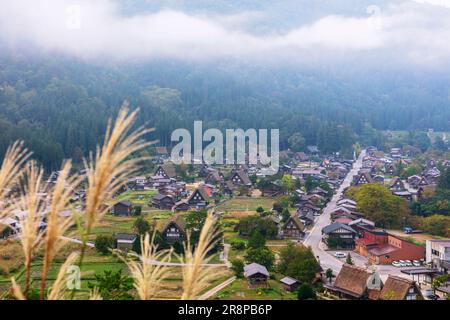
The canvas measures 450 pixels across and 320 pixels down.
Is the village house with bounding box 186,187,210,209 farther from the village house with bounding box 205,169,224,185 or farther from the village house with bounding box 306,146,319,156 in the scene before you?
the village house with bounding box 306,146,319,156

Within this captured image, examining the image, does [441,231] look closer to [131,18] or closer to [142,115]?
[142,115]

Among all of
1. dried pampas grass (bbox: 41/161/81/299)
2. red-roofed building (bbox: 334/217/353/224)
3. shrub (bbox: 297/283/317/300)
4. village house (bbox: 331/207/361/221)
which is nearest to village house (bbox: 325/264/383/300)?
shrub (bbox: 297/283/317/300)

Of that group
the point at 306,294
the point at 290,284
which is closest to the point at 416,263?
the point at 290,284

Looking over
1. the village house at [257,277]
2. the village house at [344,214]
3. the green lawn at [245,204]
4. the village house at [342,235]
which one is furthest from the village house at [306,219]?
the village house at [257,277]

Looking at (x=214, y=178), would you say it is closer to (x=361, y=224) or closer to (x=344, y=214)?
(x=344, y=214)

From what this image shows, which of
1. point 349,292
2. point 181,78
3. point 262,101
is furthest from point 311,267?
point 181,78
